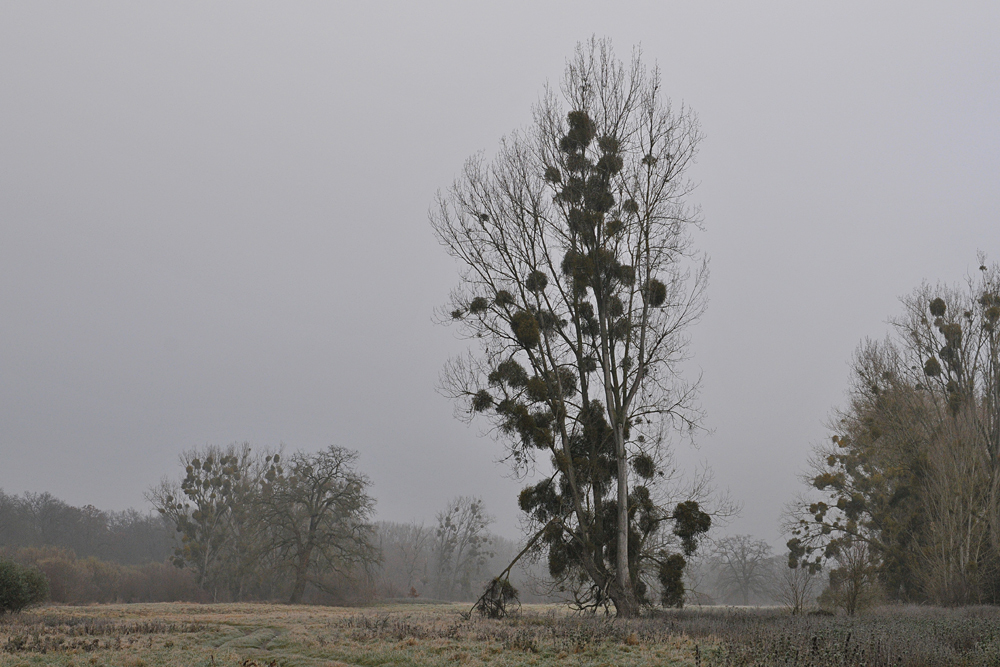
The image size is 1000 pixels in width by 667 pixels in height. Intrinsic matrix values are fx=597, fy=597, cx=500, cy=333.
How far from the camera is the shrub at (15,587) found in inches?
627

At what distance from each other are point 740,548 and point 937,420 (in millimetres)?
41845

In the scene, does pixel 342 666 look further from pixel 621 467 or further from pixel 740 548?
pixel 740 548

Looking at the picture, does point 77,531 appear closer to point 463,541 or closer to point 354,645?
point 463,541

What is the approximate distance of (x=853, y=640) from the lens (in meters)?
8.41

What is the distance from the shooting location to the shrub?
1591 centimetres

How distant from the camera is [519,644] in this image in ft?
30.8

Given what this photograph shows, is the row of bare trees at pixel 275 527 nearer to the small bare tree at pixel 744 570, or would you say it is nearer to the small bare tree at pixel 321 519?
the small bare tree at pixel 321 519

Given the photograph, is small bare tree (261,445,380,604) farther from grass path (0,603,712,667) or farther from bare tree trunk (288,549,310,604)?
grass path (0,603,712,667)

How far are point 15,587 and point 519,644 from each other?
49.4 feet

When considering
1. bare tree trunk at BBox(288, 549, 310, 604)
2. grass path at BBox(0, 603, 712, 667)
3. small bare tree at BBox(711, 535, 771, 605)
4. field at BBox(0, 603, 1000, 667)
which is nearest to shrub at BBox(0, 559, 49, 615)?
grass path at BBox(0, 603, 712, 667)

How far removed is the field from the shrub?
4.48 metres

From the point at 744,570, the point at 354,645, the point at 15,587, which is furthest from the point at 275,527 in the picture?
the point at 744,570

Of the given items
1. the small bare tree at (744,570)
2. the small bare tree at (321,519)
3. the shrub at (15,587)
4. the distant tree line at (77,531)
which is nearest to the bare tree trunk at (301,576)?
the small bare tree at (321,519)

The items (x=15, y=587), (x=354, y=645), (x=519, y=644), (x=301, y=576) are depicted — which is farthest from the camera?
(x=301, y=576)
